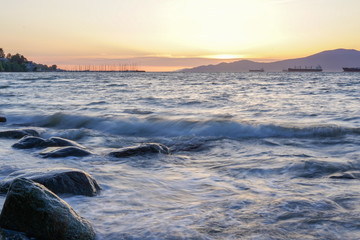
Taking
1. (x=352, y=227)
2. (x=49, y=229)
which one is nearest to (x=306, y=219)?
(x=352, y=227)

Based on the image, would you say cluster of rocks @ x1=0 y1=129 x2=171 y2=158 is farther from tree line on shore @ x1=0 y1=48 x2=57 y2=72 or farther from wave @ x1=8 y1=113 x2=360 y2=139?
tree line on shore @ x1=0 y1=48 x2=57 y2=72

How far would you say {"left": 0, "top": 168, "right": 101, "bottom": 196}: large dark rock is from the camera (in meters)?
4.02

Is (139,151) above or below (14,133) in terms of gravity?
above

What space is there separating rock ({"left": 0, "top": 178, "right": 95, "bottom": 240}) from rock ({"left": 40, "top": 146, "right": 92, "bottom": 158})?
3.48 meters

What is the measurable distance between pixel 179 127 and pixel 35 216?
7754 millimetres

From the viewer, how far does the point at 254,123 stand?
10.4 meters

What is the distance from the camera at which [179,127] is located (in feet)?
34.4

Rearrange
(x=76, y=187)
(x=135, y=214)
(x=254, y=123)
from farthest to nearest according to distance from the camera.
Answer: (x=254, y=123), (x=76, y=187), (x=135, y=214)

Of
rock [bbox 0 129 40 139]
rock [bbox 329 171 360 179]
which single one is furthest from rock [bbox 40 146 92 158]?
rock [bbox 329 171 360 179]

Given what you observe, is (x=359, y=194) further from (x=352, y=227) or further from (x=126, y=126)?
(x=126, y=126)

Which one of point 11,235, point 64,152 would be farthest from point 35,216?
point 64,152

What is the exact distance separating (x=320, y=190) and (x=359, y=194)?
1.46ft

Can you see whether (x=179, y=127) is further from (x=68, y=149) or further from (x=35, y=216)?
(x=35, y=216)

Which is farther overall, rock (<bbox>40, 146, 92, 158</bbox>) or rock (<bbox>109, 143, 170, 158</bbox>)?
rock (<bbox>109, 143, 170, 158</bbox>)
